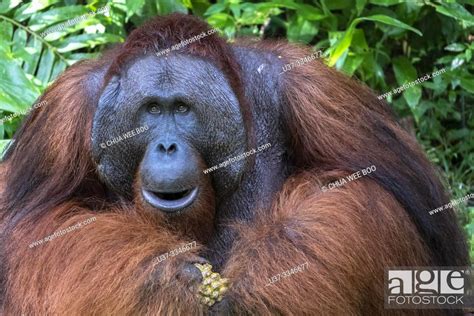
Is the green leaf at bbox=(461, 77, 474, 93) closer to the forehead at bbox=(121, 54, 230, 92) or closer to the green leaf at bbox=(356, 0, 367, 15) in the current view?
the green leaf at bbox=(356, 0, 367, 15)

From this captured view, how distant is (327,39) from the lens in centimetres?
521

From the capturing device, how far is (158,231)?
327cm

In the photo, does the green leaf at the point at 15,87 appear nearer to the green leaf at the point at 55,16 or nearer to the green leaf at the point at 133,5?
the green leaf at the point at 55,16

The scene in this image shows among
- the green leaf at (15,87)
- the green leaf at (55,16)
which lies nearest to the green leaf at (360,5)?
the green leaf at (55,16)

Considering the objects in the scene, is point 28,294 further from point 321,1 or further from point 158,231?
point 321,1

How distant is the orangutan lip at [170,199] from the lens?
3281mm


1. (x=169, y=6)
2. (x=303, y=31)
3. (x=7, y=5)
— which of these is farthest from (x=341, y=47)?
(x=7, y=5)

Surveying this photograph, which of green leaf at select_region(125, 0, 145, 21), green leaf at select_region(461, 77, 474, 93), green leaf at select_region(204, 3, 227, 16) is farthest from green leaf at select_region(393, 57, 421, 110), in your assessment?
green leaf at select_region(125, 0, 145, 21)

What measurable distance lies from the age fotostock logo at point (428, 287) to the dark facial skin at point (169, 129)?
28.7 inches

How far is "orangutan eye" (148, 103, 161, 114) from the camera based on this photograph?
335 cm

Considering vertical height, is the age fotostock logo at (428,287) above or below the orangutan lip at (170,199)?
below

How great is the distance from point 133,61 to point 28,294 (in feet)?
3.10

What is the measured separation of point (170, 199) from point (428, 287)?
3.58 feet

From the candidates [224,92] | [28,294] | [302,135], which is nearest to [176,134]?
[224,92]
